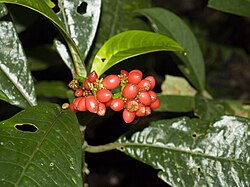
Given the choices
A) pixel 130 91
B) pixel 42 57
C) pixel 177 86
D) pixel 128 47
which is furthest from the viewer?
pixel 42 57

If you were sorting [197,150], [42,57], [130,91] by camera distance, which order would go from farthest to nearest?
[42,57], [197,150], [130,91]

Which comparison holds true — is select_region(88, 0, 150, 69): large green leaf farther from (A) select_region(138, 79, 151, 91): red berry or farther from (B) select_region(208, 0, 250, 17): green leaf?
(A) select_region(138, 79, 151, 91): red berry

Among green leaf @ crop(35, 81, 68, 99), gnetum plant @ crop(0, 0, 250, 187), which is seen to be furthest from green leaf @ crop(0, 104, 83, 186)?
green leaf @ crop(35, 81, 68, 99)

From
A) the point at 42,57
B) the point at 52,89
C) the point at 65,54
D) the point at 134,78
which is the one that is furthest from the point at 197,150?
the point at 42,57

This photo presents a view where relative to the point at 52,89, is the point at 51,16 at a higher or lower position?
higher

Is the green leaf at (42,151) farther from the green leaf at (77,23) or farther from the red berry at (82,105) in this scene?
the green leaf at (77,23)

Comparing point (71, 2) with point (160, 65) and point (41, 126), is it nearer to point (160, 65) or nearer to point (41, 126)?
point (41, 126)

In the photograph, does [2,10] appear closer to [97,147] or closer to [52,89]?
[97,147]

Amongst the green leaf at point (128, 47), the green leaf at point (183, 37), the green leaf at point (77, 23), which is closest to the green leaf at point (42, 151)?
the green leaf at point (128, 47)
